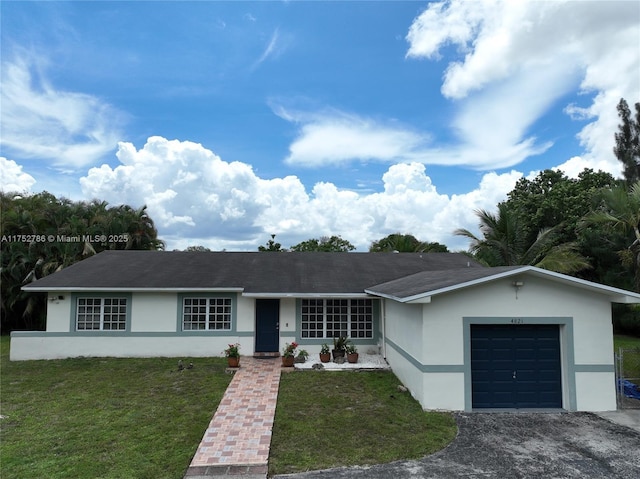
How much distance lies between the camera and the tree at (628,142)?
917 inches

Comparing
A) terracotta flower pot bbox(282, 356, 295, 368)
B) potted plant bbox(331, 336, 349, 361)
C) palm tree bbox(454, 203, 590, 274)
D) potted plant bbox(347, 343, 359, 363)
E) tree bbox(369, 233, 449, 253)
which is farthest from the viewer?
tree bbox(369, 233, 449, 253)

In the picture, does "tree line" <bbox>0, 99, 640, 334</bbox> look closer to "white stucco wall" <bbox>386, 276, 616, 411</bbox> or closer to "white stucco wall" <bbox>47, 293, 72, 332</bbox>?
"white stucco wall" <bbox>47, 293, 72, 332</bbox>

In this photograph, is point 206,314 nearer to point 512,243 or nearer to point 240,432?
point 240,432

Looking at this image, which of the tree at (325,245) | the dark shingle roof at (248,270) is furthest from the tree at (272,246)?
the dark shingle roof at (248,270)

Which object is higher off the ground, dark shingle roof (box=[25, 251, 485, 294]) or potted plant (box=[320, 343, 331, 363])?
dark shingle roof (box=[25, 251, 485, 294])

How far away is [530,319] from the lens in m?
8.98

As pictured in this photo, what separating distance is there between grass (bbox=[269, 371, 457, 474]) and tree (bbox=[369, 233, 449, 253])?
1672 centimetres

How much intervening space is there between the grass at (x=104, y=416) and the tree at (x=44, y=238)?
9409 mm

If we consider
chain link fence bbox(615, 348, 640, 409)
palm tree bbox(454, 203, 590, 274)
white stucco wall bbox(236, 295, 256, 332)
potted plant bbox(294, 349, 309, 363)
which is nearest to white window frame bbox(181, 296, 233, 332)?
white stucco wall bbox(236, 295, 256, 332)

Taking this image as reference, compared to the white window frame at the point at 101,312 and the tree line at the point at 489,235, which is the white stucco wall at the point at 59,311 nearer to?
the white window frame at the point at 101,312

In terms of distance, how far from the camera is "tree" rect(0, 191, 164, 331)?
20906 millimetres

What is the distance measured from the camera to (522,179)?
3080cm

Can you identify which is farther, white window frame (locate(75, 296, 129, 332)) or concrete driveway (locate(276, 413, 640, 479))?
white window frame (locate(75, 296, 129, 332))

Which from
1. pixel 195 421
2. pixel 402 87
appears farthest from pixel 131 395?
pixel 402 87
